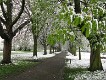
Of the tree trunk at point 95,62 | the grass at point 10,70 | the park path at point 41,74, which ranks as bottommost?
the park path at point 41,74

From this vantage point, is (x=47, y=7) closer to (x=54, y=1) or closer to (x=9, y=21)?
(x=54, y=1)

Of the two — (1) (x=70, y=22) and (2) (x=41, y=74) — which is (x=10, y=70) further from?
(1) (x=70, y=22)

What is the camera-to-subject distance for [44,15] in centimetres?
2083

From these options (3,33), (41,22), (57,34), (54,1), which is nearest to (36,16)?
(41,22)

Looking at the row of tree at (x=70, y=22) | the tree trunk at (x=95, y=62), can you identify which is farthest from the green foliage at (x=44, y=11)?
the tree trunk at (x=95, y=62)

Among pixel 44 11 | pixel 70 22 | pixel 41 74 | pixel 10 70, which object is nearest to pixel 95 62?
pixel 41 74

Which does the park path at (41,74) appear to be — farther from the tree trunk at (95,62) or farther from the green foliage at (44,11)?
the green foliage at (44,11)

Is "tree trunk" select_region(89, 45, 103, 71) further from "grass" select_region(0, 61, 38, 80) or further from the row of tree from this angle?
"grass" select_region(0, 61, 38, 80)

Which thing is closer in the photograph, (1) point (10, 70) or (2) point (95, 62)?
(1) point (10, 70)

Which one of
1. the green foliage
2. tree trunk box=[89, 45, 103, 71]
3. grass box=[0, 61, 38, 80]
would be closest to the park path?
grass box=[0, 61, 38, 80]

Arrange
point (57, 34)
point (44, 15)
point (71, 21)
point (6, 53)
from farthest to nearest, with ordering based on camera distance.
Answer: point (6, 53), point (44, 15), point (57, 34), point (71, 21)

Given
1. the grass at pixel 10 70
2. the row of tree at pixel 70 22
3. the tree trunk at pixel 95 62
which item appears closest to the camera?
the row of tree at pixel 70 22

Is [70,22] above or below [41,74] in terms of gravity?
above

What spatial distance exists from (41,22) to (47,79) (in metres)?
6.48
